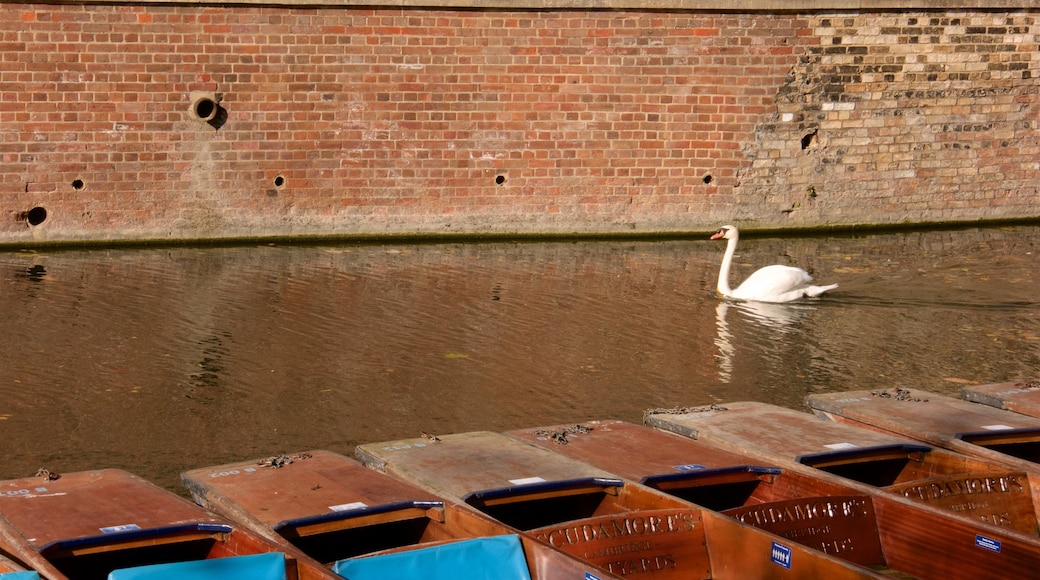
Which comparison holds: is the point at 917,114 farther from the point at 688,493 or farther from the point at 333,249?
the point at 688,493

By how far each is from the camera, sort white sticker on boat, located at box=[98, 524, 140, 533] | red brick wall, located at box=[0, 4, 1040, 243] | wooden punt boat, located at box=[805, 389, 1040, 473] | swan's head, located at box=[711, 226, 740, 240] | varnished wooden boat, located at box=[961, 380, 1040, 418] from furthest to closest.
Answer: red brick wall, located at box=[0, 4, 1040, 243] < swan's head, located at box=[711, 226, 740, 240] < varnished wooden boat, located at box=[961, 380, 1040, 418] < wooden punt boat, located at box=[805, 389, 1040, 473] < white sticker on boat, located at box=[98, 524, 140, 533]

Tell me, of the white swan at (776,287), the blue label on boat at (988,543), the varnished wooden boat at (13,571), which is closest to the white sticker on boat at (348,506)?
the varnished wooden boat at (13,571)

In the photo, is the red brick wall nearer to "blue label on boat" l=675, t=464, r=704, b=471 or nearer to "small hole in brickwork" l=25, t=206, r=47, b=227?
"small hole in brickwork" l=25, t=206, r=47, b=227

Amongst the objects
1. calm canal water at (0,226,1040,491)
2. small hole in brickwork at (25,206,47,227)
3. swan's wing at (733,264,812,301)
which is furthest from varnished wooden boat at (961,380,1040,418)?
small hole in brickwork at (25,206,47,227)

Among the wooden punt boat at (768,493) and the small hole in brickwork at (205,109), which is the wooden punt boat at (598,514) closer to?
the wooden punt boat at (768,493)

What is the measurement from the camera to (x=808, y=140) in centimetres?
1848

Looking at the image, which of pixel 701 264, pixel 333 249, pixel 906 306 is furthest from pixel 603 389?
pixel 333 249

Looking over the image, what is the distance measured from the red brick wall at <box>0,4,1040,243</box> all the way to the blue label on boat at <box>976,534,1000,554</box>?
41.8 ft

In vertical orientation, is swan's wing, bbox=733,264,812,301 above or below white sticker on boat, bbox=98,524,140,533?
above

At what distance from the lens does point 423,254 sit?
1603cm

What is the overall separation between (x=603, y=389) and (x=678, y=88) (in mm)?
9166

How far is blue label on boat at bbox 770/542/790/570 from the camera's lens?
480cm

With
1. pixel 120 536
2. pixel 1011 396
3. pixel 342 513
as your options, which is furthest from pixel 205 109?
pixel 120 536

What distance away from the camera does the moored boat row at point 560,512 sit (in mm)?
4816
